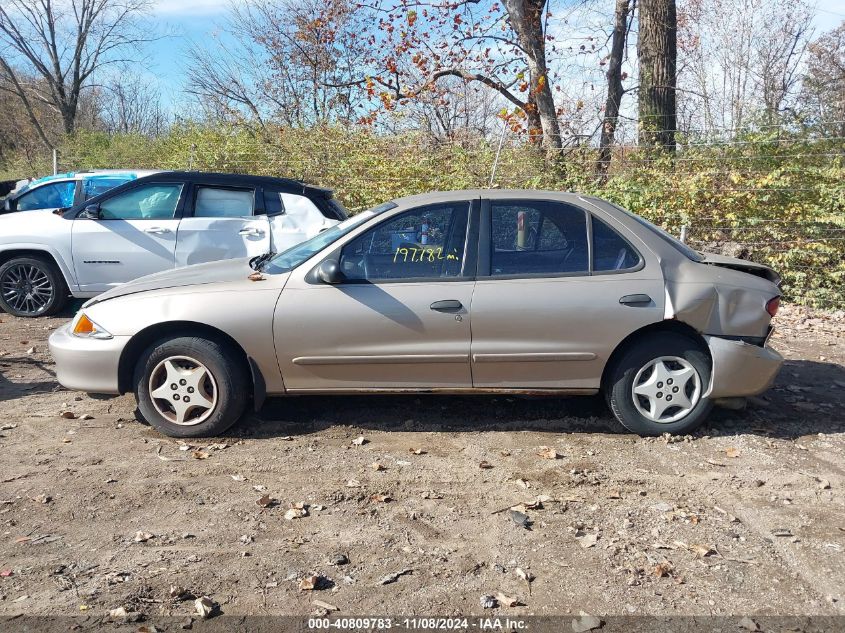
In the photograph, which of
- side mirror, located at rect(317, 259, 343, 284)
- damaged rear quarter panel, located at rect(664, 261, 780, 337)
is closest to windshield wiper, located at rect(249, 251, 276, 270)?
side mirror, located at rect(317, 259, 343, 284)

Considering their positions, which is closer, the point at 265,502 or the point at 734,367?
the point at 265,502

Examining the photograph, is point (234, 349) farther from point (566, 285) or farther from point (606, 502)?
point (606, 502)

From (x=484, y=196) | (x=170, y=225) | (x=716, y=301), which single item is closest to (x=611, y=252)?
(x=716, y=301)

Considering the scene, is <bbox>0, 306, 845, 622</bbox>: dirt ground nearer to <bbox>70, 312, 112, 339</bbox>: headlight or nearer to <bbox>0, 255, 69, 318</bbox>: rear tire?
<bbox>70, 312, 112, 339</bbox>: headlight

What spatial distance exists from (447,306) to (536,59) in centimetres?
1155

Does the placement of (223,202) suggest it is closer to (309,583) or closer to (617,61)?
(309,583)

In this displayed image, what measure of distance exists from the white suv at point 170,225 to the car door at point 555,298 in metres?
3.79

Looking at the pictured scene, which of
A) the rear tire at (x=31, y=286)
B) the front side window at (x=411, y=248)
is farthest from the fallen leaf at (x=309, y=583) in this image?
the rear tire at (x=31, y=286)

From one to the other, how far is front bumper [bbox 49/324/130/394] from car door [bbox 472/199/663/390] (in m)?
2.37

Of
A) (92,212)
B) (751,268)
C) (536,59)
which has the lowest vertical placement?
(751,268)

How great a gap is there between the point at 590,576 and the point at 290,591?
132 cm

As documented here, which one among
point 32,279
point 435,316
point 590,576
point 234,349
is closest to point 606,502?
point 590,576

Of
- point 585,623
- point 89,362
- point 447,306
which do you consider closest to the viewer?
point 585,623

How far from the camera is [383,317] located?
5.08 m
